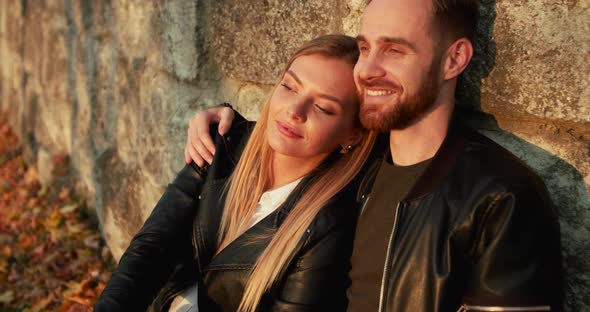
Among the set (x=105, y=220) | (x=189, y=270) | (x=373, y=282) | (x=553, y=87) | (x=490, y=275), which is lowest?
(x=105, y=220)

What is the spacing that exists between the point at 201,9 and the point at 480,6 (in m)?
1.44

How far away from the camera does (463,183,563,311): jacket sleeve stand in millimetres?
1490

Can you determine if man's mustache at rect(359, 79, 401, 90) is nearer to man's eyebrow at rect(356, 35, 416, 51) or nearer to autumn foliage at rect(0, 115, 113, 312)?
man's eyebrow at rect(356, 35, 416, 51)

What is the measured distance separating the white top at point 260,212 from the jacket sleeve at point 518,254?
2.94 feet

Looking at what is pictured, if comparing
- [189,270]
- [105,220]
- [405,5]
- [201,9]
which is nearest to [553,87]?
[405,5]

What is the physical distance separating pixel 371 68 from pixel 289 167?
67 cm

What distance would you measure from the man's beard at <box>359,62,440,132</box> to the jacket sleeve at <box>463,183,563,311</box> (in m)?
0.36

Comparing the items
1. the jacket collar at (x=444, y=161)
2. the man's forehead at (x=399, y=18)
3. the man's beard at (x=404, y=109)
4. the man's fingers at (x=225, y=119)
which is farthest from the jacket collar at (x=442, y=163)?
the man's fingers at (x=225, y=119)

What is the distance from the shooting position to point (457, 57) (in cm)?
176

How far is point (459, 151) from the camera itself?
172 cm

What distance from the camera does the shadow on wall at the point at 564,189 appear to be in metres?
1.69

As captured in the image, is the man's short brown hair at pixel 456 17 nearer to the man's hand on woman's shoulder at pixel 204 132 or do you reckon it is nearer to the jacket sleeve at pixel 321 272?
the jacket sleeve at pixel 321 272

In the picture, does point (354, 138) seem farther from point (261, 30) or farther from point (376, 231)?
point (261, 30)

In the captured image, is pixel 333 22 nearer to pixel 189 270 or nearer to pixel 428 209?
pixel 428 209
